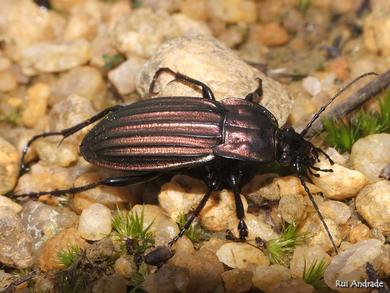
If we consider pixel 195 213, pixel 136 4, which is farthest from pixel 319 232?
pixel 136 4

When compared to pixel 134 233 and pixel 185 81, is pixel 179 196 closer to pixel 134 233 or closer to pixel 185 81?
pixel 134 233

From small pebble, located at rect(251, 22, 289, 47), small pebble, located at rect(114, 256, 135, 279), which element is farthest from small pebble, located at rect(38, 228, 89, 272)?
small pebble, located at rect(251, 22, 289, 47)

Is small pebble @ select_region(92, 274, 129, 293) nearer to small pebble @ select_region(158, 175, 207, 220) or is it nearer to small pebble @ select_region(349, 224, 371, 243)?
small pebble @ select_region(158, 175, 207, 220)

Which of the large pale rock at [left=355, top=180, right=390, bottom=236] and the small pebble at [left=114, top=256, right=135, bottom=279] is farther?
the large pale rock at [left=355, top=180, right=390, bottom=236]

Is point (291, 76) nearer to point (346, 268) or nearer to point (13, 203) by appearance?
point (346, 268)

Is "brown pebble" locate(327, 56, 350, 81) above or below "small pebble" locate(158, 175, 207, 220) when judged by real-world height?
above

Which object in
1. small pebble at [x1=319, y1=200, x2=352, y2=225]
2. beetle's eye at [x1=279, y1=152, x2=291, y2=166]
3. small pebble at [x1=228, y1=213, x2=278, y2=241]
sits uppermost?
beetle's eye at [x1=279, y1=152, x2=291, y2=166]
